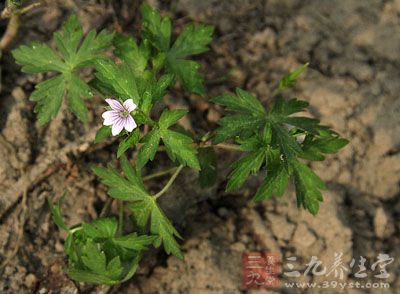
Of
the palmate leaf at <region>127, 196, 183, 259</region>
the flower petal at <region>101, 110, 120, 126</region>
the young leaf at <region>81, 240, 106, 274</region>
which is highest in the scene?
the flower petal at <region>101, 110, 120, 126</region>

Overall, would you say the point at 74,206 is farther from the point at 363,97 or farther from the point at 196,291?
the point at 363,97

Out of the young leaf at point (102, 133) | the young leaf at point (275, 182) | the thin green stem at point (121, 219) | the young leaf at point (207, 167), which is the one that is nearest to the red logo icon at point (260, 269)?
the young leaf at point (207, 167)

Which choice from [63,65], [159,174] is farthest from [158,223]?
[63,65]

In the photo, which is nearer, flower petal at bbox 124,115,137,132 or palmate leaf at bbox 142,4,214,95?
flower petal at bbox 124,115,137,132

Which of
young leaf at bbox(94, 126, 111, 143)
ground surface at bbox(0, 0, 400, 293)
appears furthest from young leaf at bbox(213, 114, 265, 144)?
ground surface at bbox(0, 0, 400, 293)

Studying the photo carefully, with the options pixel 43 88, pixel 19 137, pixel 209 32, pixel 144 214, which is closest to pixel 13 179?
pixel 19 137

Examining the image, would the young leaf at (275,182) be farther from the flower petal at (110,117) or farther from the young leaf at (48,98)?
the young leaf at (48,98)

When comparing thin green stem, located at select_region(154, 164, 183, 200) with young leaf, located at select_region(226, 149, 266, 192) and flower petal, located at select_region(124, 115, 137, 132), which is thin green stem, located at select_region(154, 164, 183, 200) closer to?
young leaf, located at select_region(226, 149, 266, 192)

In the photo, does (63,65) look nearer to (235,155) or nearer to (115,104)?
(115,104)
